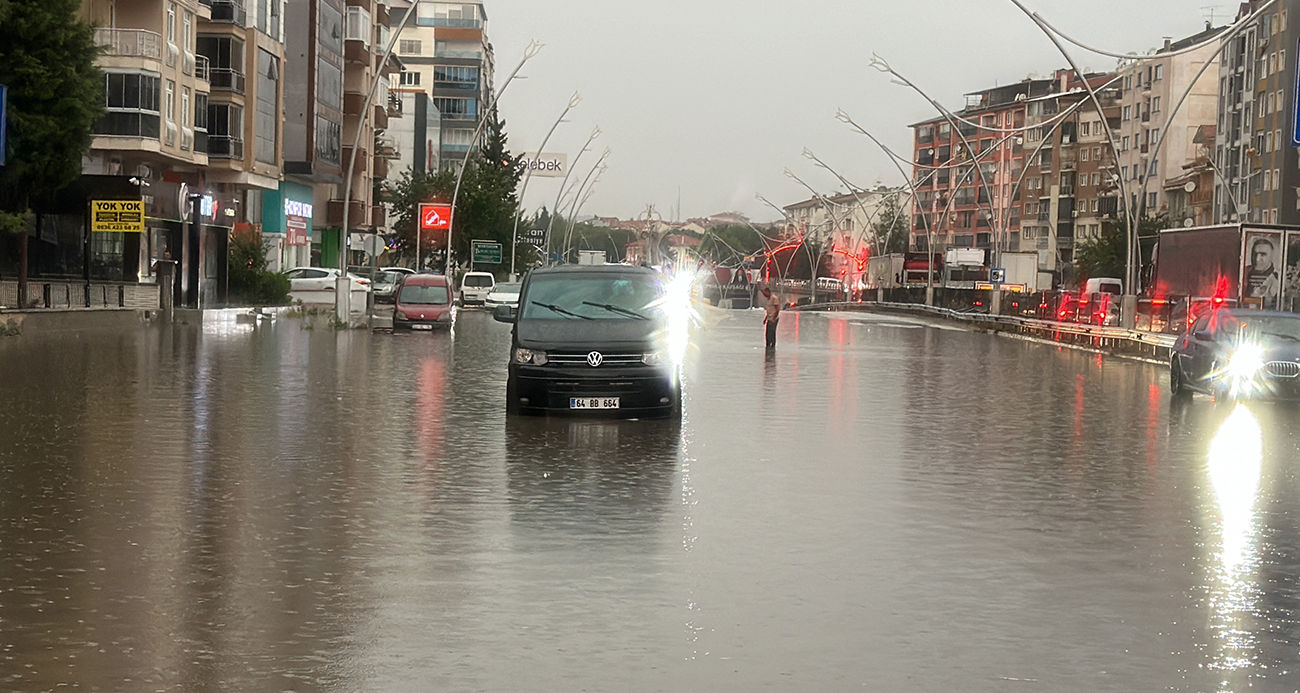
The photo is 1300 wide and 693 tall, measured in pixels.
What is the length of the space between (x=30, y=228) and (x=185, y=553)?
39022 millimetres

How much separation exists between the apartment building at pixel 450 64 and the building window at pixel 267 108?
97092mm

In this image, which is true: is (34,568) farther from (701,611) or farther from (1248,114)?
(1248,114)

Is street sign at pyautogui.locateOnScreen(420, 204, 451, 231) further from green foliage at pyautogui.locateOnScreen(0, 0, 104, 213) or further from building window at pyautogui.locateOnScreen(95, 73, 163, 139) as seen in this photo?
green foliage at pyautogui.locateOnScreen(0, 0, 104, 213)

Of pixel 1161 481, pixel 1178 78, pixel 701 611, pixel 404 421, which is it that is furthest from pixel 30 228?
pixel 1178 78

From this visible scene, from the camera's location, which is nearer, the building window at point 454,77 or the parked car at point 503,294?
the parked car at point 503,294

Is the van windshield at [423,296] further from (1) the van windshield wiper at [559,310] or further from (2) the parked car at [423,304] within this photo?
(1) the van windshield wiper at [559,310]

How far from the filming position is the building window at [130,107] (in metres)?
53.7

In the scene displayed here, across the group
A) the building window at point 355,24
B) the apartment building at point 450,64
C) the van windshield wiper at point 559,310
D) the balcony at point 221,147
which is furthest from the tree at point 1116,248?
the van windshield wiper at point 559,310

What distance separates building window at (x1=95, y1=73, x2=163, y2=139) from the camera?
53.7 meters

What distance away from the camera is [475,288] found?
83.9 meters

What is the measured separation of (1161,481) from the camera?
14664 millimetres

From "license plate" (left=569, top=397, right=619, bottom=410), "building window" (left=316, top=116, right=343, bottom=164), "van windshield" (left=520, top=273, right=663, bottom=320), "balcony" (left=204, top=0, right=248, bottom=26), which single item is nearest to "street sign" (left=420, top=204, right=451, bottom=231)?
"building window" (left=316, top=116, right=343, bottom=164)

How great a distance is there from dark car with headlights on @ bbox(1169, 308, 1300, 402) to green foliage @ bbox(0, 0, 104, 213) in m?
25.2

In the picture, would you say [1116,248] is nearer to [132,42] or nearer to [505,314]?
[132,42]
